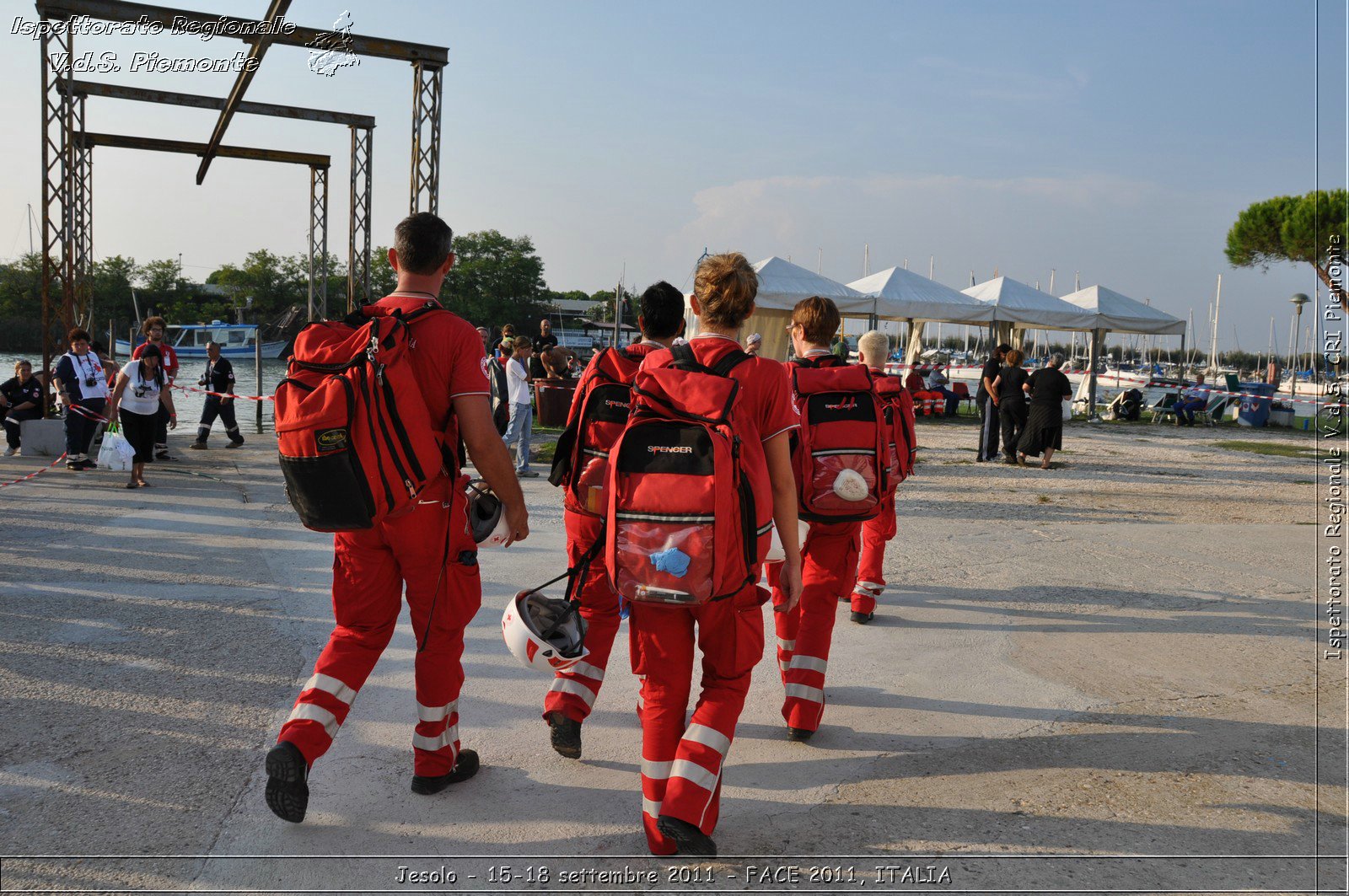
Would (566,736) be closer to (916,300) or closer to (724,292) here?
(724,292)

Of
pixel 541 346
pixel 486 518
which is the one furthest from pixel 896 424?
pixel 541 346

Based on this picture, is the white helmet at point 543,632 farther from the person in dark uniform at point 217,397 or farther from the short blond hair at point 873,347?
the person in dark uniform at point 217,397

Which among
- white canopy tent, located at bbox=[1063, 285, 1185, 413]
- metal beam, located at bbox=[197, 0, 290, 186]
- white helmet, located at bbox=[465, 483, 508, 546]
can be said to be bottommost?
white helmet, located at bbox=[465, 483, 508, 546]

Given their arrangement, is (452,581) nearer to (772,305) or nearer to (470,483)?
(470,483)

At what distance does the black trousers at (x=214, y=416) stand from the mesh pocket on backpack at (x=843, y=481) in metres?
12.8

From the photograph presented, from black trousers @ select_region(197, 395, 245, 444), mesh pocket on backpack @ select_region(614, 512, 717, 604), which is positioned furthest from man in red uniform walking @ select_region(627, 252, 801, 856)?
black trousers @ select_region(197, 395, 245, 444)

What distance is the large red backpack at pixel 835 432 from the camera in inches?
173

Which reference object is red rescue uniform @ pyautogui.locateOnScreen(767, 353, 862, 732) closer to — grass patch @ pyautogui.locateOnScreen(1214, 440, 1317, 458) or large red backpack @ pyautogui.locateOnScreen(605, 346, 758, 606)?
large red backpack @ pyautogui.locateOnScreen(605, 346, 758, 606)

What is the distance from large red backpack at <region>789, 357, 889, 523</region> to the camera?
14.4ft

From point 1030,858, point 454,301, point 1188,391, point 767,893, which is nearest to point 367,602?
point 767,893

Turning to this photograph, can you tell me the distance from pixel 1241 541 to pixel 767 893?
26.4 ft

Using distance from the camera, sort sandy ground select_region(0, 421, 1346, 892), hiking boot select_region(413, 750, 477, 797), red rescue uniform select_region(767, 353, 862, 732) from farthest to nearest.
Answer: red rescue uniform select_region(767, 353, 862, 732) < hiking boot select_region(413, 750, 477, 797) < sandy ground select_region(0, 421, 1346, 892)

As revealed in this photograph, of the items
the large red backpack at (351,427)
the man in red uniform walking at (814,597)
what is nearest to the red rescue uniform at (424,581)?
the large red backpack at (351,427)

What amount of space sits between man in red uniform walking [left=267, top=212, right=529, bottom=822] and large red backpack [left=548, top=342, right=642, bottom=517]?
15.6 inches
